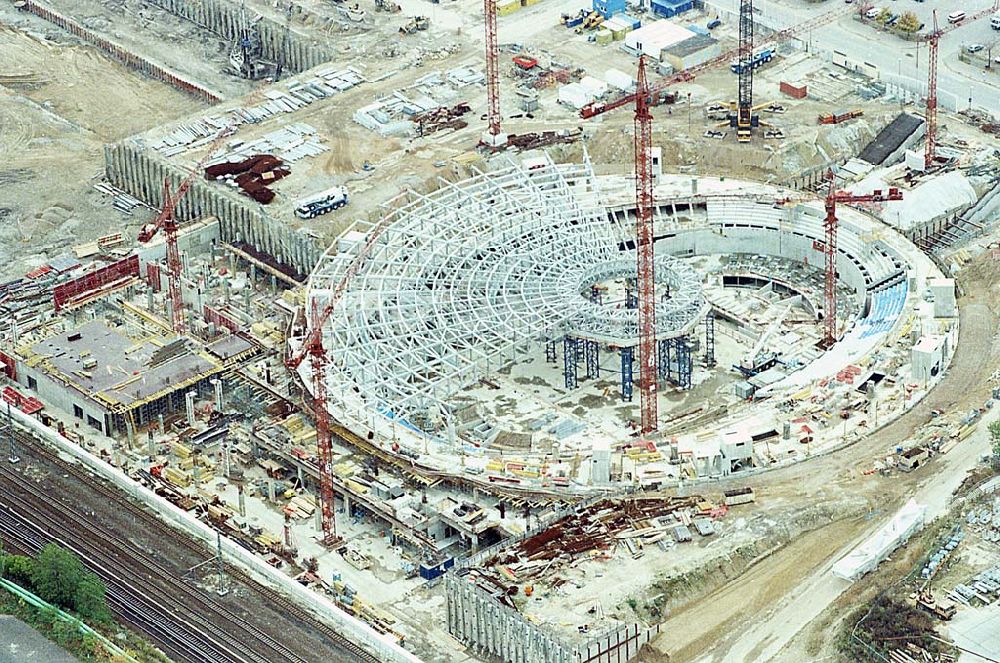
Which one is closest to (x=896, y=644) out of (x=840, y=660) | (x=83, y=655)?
(x=840, y=660)

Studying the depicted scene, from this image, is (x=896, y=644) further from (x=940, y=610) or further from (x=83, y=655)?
(x=83, y=655)

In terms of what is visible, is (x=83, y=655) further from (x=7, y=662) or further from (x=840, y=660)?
(x=840, y=660)

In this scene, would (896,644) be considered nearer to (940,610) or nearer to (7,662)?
(940,610)

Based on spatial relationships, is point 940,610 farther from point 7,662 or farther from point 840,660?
point 7,662

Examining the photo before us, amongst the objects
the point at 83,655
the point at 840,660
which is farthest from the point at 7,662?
the point at 840,660

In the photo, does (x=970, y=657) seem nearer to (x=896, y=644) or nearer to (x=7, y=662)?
(x=896, y=644)

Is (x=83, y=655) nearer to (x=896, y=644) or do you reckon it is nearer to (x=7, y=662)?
(x=7, y=662)
